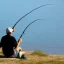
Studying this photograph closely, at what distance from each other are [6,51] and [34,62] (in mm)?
1129

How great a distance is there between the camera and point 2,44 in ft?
42.1

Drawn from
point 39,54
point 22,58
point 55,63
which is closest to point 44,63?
point 55,63

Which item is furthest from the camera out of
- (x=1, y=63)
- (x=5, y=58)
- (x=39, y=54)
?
(x=39, y=54)

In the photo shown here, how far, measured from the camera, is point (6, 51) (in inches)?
508

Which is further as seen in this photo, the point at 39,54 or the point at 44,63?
the point at 39,54

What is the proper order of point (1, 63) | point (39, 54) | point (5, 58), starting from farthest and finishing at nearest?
point (39, 54) < point (5, 58) < point (1, 63)

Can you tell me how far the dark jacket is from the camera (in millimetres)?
12547

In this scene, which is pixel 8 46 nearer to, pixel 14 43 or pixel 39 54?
pixel 14 43

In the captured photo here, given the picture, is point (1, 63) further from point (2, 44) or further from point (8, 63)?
point (2, 44)

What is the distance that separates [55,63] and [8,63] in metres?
1.56

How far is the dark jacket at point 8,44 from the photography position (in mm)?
12547

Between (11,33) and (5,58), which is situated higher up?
(11,33)

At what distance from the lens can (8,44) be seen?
1274 cm

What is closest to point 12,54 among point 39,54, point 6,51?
point 6,51
